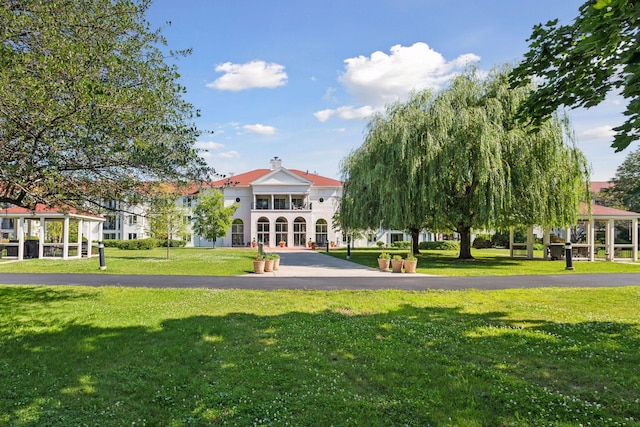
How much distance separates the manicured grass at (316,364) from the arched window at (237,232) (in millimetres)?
43060

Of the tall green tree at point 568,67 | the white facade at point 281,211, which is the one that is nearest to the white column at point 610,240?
the tall green tree at point 568,67

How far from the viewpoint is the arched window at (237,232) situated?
5156 cm

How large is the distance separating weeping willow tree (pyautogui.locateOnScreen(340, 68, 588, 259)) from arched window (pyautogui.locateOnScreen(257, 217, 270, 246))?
29825mm

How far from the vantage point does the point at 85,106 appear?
5746 mm

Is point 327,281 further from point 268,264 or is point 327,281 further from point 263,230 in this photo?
point 263,230

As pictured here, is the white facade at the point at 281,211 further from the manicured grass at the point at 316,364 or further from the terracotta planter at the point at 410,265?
the manicured grass at the point at 316,364

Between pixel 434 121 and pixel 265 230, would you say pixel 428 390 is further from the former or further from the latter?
pixel 265 230

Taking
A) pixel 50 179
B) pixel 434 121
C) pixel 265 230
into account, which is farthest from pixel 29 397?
pixel 265 230

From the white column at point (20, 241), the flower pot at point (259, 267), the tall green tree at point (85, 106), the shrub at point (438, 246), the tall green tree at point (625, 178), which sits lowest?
the shrub at point (438, 246)

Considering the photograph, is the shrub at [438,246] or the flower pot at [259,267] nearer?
the flower pot at [259,267]

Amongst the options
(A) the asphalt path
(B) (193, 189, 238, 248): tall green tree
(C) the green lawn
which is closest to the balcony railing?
(B) (193, 189, 238, 248): tall green tree

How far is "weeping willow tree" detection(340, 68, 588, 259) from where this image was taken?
64.0 ft

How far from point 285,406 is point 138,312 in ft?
16.9

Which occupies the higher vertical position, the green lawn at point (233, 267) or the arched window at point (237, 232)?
the arched window at point (237, 232)
